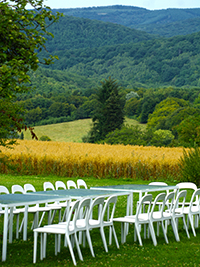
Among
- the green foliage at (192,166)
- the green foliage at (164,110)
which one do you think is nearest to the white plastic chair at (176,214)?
the green foliage at (192,166)

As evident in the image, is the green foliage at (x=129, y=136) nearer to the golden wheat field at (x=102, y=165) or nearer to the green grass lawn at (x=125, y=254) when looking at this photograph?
the golden wheat field at (x=102, y=165)

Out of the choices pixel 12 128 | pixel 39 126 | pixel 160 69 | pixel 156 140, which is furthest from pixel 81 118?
pixel 12 128

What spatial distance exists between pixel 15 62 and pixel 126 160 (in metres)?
16.5

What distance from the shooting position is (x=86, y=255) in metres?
7.53

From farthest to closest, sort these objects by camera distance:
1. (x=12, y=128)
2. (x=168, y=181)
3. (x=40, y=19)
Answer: (x=168, y=181)
(x=12, y=128)
(x=40, y=19)

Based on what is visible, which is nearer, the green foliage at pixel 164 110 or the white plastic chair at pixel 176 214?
the white plastic chair at pixel 176 214

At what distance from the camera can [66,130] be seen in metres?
105

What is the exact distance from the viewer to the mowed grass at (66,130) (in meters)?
101

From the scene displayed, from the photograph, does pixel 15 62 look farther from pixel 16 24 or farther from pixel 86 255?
pixel 86 255

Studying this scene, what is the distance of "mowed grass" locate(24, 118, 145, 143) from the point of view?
101 meters

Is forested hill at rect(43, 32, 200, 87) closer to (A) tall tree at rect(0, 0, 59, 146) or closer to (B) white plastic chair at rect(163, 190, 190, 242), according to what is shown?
(B) white plastic chair at rect(163, 190, 190, 242)

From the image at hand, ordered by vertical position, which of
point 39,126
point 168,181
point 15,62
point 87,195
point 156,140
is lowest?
point 39,126

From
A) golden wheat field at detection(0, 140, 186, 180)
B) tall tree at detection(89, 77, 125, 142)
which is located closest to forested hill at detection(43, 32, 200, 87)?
tall tree at detection(89, 77, 125, 142)

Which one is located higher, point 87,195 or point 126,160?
point 87,195
